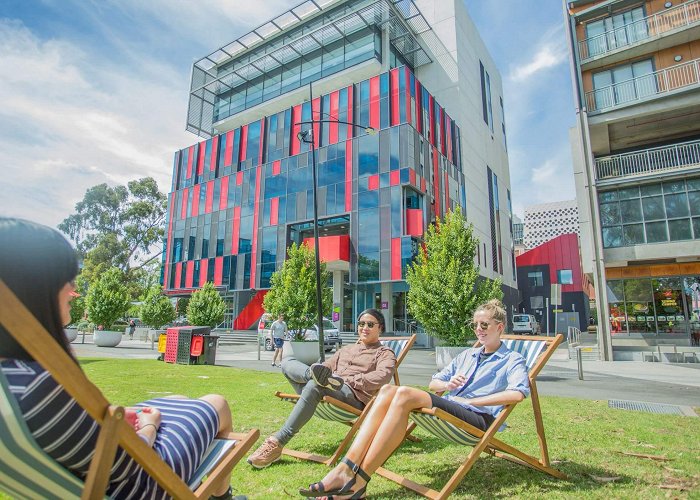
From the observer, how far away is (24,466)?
1258 mm

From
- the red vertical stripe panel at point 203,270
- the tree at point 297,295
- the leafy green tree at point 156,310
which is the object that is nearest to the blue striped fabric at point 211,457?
the tree at point 297,295

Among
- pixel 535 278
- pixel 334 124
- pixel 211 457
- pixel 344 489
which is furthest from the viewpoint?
pixel 535 278

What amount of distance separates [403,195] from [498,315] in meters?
23.7

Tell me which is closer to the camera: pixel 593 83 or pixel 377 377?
pixel 377 377

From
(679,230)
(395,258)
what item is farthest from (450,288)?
(395,258)

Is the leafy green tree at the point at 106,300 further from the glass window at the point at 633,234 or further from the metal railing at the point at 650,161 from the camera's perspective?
the glass window at the point at 633,234

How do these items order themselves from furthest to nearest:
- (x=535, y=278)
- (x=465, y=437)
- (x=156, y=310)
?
(x=535, y=278)
(x=156, y=310)
(x=465, y=437)

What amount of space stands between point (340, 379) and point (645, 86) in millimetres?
20811

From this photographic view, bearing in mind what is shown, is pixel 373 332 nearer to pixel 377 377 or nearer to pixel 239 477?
pixel 377 377

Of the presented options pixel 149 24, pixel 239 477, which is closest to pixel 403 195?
pixel 149 24

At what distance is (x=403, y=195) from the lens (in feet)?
87.7

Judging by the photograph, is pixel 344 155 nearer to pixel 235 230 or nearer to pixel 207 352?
pixel 235 230

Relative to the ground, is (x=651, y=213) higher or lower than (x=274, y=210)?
lower

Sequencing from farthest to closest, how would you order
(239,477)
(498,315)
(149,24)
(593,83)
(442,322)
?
(593,83) < (442,322) < (149,24) < (498,315) < (239,477)
